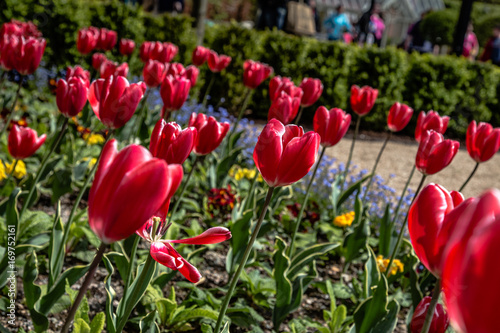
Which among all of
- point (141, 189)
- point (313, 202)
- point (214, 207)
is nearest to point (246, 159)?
point (313, 202)

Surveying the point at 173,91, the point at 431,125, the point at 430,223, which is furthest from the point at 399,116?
the point at 430,223

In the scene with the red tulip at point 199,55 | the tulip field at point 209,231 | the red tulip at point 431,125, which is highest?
the red tulip at point 199,55

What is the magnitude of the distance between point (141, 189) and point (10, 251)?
126 centimetres

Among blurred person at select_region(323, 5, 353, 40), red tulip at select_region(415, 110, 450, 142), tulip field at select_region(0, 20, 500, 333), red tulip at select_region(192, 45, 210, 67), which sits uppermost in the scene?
blurred person at select_region(323, 5, 353, 40)

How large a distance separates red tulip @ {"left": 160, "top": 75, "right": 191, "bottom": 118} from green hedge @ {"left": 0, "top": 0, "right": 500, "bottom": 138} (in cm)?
497

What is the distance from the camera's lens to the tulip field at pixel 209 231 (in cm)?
73

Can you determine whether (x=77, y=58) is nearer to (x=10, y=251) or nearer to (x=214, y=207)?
(x=214, y=207)

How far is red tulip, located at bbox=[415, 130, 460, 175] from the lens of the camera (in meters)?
Answer: 1.87

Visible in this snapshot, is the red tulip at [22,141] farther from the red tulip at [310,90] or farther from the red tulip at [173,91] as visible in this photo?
the red tulip at [310,90]

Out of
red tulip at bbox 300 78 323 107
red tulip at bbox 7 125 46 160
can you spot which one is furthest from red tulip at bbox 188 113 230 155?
red tulip at bbox 300 78 323 107

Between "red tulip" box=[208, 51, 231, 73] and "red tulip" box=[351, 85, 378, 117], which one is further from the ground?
"red tulip" box=[208, 51, 231, 73]

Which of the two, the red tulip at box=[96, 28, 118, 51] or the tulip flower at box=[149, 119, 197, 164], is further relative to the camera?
the red tulip at box=[96, 28, 118, 51]

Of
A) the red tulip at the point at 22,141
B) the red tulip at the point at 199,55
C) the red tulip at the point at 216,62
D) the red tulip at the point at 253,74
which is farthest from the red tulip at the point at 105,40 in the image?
the red tulip at the point at 22,141

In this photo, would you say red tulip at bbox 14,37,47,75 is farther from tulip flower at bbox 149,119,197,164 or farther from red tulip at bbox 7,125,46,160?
tulip flower at bbox 149,119,197,164
